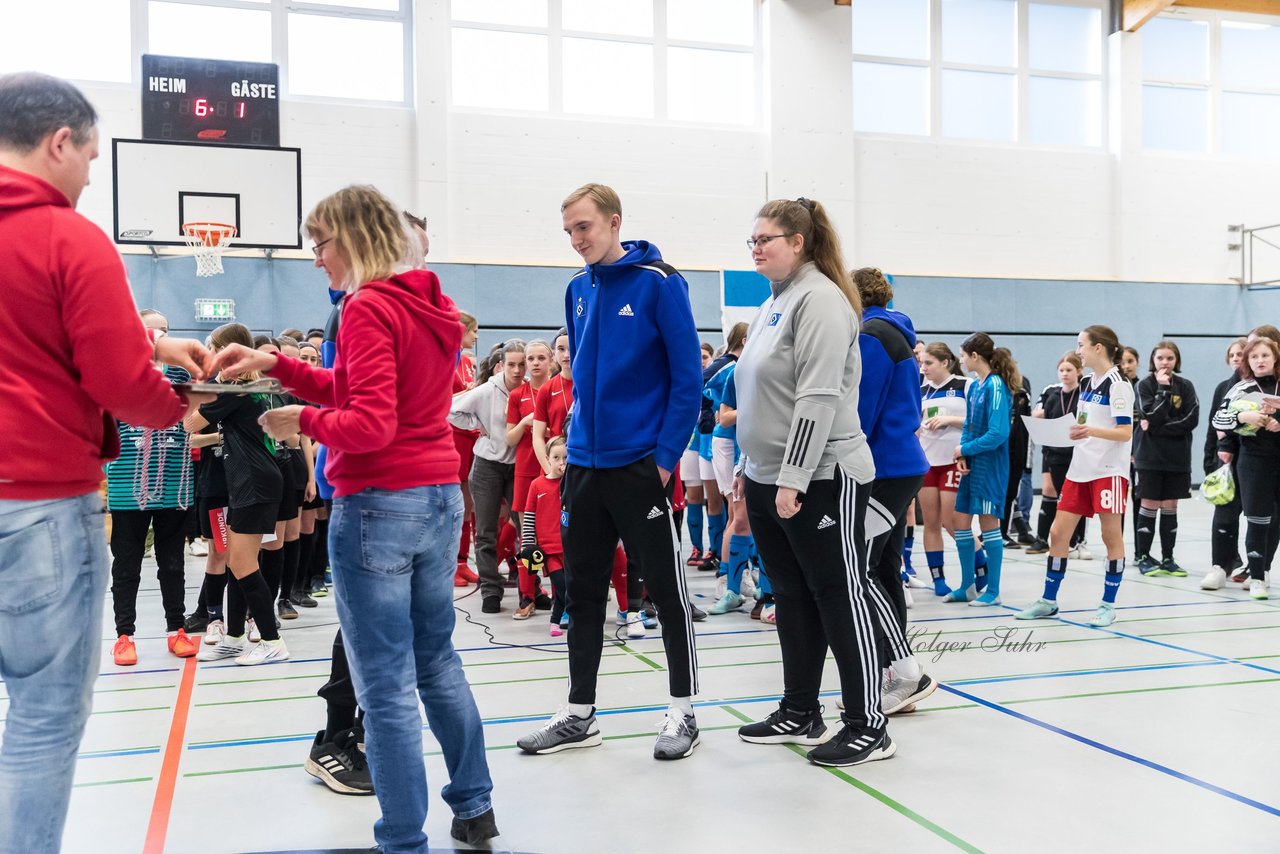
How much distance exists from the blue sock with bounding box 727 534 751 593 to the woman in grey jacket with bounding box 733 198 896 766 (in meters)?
2.44

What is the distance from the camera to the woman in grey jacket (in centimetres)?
299

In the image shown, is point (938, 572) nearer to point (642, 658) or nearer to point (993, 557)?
point (993, 557)

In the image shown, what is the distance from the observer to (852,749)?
308 cm

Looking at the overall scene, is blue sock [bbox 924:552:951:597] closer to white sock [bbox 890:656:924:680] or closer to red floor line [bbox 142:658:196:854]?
white sock [bbox 890:656:924:680]

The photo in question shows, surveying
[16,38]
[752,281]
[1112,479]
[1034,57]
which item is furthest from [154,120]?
[1034,57]

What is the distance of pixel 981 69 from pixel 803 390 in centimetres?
1272

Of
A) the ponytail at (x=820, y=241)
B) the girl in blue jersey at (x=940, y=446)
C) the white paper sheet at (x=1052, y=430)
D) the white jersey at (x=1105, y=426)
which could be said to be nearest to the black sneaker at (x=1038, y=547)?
the white paper sheet at (x=1052, y=430)

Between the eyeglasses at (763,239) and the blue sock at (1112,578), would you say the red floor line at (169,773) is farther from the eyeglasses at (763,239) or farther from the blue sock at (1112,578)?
the blue sock at (1112,578)

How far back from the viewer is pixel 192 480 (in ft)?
15.4

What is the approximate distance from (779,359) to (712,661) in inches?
75.5

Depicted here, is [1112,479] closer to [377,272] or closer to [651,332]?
[651,332]

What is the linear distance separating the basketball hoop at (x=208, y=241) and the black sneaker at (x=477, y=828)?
9385 mm

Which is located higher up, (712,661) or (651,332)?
(651,332)

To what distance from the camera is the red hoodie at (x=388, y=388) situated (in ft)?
6.70
